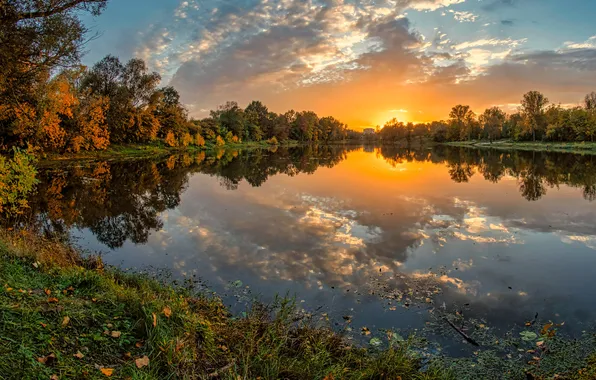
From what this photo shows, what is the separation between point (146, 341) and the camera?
4676 millimetres

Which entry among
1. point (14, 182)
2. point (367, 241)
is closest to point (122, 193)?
point (14, 182)

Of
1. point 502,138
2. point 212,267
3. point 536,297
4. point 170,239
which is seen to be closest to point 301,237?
point 212,267

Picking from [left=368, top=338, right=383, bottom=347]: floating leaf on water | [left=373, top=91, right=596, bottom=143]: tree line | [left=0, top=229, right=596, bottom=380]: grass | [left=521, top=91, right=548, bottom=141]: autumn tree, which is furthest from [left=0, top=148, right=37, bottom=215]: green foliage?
[left=521, top=91, right=548, bottom=141]: autumn tree

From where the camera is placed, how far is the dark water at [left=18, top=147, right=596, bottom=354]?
788 cm

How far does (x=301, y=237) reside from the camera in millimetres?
12820

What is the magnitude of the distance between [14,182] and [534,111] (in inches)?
4063

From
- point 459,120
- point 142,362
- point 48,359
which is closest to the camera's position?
point 48,359

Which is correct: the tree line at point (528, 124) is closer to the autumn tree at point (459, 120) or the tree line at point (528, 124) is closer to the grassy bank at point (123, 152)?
the autumn tree at point (459, 120)

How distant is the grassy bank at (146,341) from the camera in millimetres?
3982

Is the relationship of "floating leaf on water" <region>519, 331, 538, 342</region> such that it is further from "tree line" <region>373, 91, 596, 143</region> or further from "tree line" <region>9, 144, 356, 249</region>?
"tree line" <region>373, 91, 596, 143</region>

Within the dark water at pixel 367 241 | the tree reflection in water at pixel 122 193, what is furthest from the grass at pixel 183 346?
the tree reflection in water at pixel 122 193

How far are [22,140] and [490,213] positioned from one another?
4012 cm

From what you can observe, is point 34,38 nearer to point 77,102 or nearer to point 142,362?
point 142,362

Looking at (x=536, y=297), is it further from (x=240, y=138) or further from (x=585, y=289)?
(x=240, y=138)
